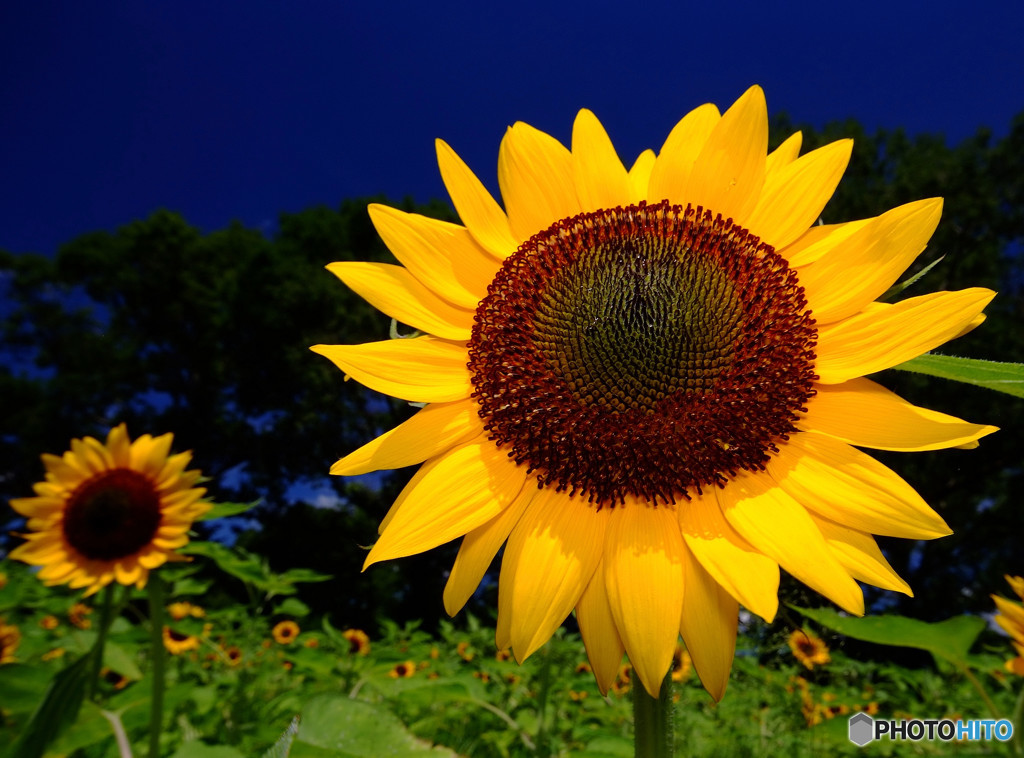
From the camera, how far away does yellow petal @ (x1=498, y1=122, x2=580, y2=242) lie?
4.28 ft

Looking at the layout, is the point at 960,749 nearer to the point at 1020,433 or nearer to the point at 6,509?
the point at 1020,433

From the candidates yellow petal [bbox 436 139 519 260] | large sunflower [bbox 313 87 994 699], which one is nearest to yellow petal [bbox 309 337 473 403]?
large sunflower [bbox 313 87 994 699]

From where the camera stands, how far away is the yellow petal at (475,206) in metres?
1.26

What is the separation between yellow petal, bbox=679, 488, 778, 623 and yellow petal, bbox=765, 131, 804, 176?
2.02 ft

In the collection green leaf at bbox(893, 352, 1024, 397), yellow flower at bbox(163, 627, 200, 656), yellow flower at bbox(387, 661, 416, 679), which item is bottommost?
yellow flower at bbox(387, 661, 416, 679)

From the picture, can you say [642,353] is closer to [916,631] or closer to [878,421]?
[878,421]

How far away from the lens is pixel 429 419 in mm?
1169

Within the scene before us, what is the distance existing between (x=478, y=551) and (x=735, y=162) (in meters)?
0.83

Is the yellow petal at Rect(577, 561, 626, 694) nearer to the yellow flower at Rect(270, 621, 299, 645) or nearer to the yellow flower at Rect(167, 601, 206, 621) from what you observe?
the yellow flower at Rect(270, 621, 299, 645)

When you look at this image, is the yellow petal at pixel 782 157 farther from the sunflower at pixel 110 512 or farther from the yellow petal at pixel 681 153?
the sunflower at pixel 110 512

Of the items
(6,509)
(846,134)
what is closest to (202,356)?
(6,509)

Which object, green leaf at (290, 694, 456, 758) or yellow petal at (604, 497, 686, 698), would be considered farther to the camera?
green leaf at (290, 694, 456, 758)

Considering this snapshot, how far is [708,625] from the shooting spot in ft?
3.13

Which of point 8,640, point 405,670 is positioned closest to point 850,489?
point 405,670
